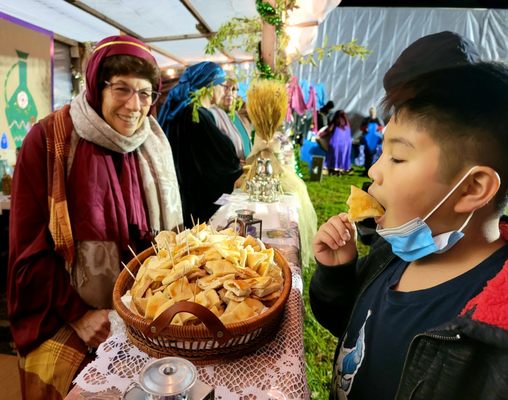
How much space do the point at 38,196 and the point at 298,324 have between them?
4.33 ft

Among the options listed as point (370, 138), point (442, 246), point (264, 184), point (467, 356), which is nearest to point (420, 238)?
point (442, 246)

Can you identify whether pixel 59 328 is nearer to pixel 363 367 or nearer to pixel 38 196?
pixel 38 196

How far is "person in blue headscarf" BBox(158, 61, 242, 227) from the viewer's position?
352 cm

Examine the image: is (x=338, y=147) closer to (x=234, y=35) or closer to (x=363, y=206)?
(x=234, y=35)

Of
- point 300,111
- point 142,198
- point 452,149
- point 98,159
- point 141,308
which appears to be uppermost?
point 300,111

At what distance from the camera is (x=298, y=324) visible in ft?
4.01

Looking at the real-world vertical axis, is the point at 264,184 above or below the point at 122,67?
below

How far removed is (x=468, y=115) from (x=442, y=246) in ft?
1.14

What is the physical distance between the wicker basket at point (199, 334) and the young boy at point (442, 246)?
0.35 metres

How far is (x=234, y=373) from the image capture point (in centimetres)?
96

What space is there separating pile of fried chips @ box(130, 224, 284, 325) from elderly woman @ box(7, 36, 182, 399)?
1.92ft

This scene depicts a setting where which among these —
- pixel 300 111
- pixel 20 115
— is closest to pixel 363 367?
pixel 20 115

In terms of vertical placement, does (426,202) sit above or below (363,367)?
above

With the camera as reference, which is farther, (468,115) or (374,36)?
(374,36)
